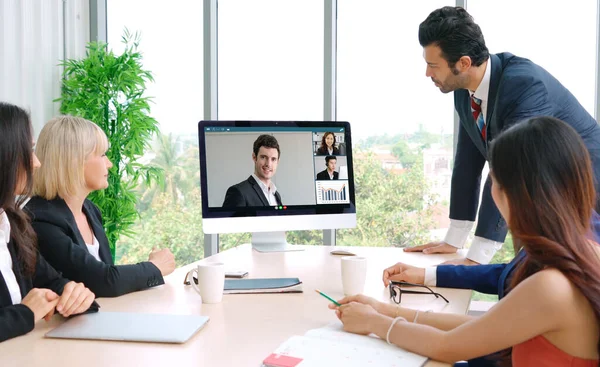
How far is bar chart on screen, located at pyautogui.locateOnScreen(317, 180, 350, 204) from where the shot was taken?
251cm

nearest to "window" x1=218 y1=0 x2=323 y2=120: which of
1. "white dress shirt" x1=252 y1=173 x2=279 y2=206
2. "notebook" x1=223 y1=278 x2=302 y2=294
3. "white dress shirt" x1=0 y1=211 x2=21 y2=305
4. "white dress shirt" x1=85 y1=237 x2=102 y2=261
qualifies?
"white dress shirt" x1=252 y1=173 x2=279 y2=206

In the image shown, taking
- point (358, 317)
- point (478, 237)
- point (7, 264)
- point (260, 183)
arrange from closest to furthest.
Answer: point (358, 317) < point (7, 264) < point (478, 237) < point (260, 183)

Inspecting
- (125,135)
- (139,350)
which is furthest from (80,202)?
(125,135)

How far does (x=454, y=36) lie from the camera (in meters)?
2.44

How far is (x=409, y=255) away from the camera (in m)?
2.54

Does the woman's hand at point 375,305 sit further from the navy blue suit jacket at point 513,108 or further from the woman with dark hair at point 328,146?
the woman with dark hair at point 328,146

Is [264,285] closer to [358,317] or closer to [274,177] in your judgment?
[358,317]

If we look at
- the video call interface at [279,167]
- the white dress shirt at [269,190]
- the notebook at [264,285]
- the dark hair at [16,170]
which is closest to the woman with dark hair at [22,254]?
the dark hair at [16,170]

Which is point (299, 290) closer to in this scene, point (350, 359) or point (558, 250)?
point (350, 359)

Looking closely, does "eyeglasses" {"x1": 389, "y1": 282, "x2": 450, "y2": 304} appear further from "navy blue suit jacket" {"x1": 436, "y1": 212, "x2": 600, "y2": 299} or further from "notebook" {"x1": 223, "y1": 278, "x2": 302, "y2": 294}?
"notebook" {"x1": 223, "y1": 278, "x2": 302, "y2": 294}

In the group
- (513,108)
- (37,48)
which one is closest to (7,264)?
(513,108)

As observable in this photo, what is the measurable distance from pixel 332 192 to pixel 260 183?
0.31m

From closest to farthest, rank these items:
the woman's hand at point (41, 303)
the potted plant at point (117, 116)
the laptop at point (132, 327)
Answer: the laptop at point (132, 327)
the woman's hand at point (41, 303)
the potted plant at point (117, 116)

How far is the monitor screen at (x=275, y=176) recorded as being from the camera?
238 cm
